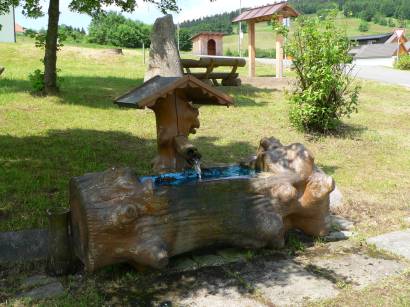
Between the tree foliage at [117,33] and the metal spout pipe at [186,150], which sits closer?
the metal spout pipe at [186,150]

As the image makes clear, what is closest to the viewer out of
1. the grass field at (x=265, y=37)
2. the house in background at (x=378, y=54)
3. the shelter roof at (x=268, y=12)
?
the shelter roof at (x=268, y=12)

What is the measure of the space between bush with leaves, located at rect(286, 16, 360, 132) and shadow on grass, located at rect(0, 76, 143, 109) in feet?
14.0

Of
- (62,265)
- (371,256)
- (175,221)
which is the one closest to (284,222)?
(371,256)

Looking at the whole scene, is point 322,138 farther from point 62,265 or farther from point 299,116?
point 62,265

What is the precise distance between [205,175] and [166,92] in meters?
1.03

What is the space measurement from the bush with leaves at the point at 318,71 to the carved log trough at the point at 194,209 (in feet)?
16.3

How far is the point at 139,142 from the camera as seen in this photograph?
8852 millimetres

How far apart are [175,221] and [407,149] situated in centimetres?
714

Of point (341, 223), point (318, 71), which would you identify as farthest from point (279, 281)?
point (318, 71)

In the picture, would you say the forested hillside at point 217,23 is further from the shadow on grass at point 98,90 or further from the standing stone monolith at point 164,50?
the standing stone monolith at point 164,50

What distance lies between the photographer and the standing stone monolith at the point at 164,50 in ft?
38.5

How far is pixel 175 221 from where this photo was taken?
4328 mm

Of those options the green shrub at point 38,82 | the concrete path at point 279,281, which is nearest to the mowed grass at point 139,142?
the green shrub at point 38,82

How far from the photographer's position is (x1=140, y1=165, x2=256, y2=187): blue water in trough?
185 inches
